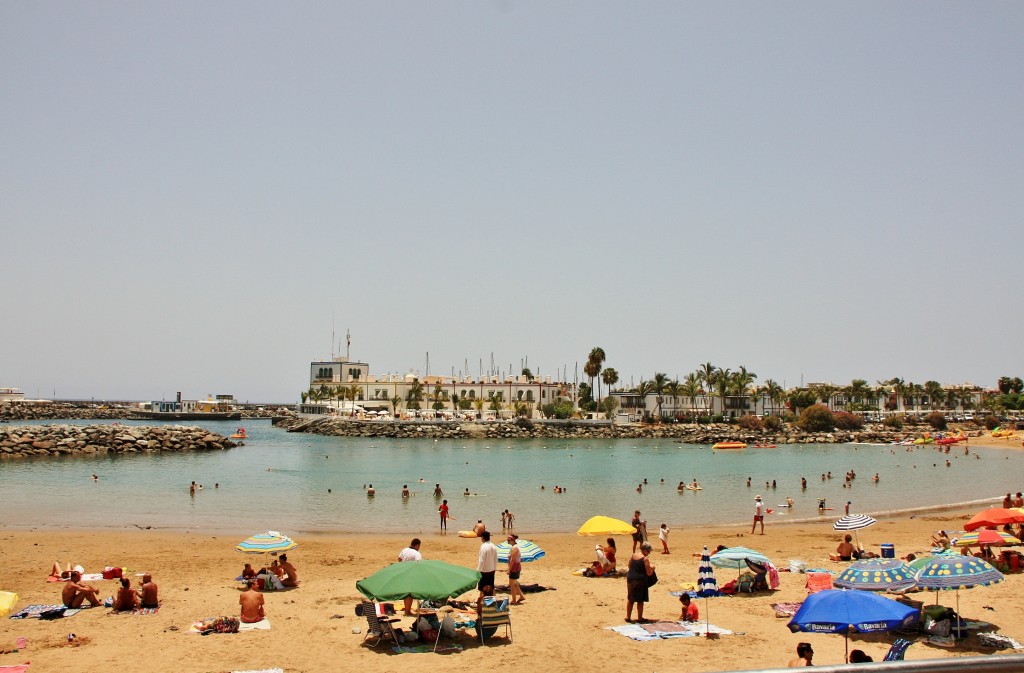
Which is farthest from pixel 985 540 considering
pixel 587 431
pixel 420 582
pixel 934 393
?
pixel 934 393

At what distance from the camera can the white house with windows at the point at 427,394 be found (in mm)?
131500

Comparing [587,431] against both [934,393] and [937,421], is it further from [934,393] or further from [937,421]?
[934,393]

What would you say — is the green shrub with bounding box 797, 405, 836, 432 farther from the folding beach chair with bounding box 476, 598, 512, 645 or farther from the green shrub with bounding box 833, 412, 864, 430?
the folding beach chair with bounding box 476, 598, 512, 645

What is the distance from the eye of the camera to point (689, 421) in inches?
4872

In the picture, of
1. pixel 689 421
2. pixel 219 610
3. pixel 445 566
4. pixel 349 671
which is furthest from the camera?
pixel 689 421

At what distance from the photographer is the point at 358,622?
14.7 m

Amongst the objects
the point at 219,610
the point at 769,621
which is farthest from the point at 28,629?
the point at 769,621

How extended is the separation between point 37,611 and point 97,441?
204 ft

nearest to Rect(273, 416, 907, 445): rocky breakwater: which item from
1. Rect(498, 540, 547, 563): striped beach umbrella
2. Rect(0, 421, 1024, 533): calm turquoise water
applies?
Rect(0, 421, 1024, 533): calm turquoise water

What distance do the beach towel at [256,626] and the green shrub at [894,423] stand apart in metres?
120

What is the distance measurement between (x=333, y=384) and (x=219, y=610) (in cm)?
13337

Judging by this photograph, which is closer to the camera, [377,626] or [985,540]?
[377,626]

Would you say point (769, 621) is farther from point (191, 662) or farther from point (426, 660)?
point (191, 662)

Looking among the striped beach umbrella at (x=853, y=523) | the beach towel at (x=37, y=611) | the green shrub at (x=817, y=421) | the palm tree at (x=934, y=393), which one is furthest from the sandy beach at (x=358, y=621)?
the palm tree at (x=934, y=393)
